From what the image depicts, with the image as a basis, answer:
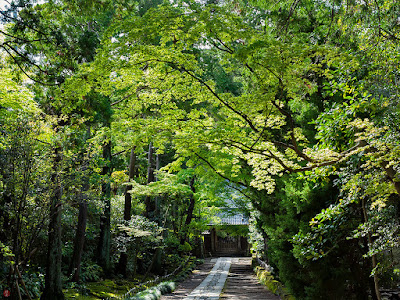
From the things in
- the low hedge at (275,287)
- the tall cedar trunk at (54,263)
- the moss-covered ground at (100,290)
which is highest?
the tall cedar trunk at (54,263)

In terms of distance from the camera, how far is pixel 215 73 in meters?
15.0

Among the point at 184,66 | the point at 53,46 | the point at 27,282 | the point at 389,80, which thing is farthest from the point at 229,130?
the point at 27,282

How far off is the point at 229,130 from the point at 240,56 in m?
1.83

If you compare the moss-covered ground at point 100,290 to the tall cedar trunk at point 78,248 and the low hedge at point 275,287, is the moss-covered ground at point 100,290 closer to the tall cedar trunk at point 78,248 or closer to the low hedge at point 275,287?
the tall cedar trunk at point 78,248

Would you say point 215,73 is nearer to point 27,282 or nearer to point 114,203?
point 114,203

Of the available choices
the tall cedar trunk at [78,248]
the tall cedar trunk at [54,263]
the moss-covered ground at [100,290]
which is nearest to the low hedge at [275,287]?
the moss-covered ground at [100,290]

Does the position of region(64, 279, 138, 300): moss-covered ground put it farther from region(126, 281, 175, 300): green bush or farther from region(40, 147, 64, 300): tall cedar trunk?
region(40, 147, 64, 300): tall cedar trunk

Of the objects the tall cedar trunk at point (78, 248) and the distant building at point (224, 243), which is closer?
the tall cedar trunk at point (78, 248)

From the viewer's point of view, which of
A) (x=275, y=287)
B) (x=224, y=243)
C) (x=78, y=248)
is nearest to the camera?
(x=78, y=248)

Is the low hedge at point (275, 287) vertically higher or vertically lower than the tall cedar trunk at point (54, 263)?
lower

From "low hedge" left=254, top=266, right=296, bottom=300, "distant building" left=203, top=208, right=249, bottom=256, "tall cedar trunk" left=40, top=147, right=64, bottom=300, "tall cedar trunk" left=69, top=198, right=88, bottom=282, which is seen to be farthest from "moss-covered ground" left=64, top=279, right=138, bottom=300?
"distant building" left=203, top=208, right=249, bottom=256

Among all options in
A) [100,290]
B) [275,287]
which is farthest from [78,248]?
[275,287]

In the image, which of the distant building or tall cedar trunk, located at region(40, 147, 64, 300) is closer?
tall cedar trunk, located at region(40, 147, 64, 300)

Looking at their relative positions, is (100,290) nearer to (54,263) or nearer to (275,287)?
(54,263)
